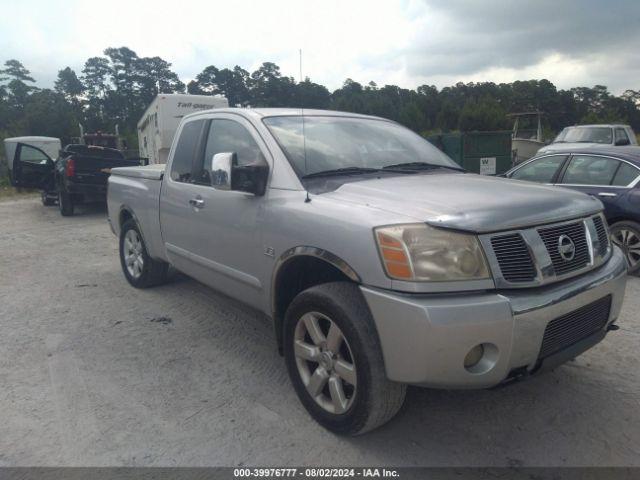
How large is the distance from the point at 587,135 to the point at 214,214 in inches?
517

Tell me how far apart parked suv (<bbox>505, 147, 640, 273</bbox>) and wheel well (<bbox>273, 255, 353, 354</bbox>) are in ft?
13.9

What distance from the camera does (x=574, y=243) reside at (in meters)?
2.69

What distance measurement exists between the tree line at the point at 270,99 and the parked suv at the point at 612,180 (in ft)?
7.09

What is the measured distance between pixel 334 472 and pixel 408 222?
1278 millimetres

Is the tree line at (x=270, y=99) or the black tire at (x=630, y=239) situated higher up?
the tree line at (x=270, y=99)

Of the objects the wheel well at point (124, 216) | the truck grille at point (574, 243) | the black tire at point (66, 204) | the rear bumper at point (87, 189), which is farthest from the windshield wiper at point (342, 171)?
the black tire at point (66, 204)

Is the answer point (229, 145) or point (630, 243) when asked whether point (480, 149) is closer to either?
point (630, 243)

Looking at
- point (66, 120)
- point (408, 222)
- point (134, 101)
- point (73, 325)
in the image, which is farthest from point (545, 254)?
point (134, 101)

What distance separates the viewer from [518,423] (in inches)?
115

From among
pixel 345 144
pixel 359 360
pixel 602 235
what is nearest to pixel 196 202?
pixel 345 144

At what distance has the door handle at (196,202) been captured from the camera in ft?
12.8

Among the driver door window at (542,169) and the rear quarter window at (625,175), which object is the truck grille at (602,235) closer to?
the rear quarter window at (625,175)

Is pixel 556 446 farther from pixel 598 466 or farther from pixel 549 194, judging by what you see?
pixel 549 194

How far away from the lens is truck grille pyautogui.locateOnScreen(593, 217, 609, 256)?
9.71ft
